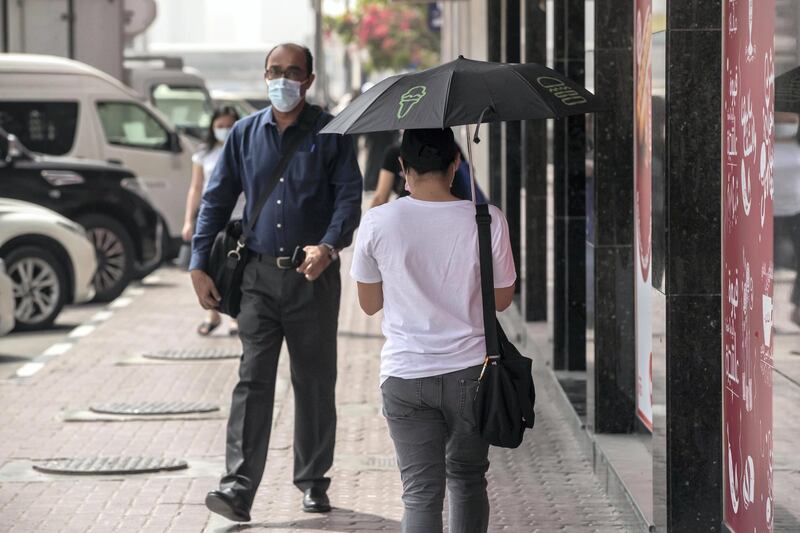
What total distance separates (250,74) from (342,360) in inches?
1479

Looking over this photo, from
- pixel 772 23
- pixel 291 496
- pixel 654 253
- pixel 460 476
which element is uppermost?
pixel 772 23

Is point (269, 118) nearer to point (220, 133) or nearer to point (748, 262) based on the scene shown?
point (748, 262)

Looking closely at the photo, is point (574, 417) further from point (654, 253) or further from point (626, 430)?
point (654, 253)

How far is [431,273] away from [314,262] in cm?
170

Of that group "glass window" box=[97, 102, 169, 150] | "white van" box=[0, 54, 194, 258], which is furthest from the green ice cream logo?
"glass window" box=[97, 102, 169, 150]

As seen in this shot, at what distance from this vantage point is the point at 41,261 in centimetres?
1367

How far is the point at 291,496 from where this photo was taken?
6973 millimetres

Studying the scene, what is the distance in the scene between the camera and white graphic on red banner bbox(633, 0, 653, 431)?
6727mm

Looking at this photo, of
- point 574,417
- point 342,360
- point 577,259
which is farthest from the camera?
point 342,360

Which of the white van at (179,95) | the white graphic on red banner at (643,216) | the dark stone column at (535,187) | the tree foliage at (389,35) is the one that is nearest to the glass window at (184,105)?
the white van at (179,95)

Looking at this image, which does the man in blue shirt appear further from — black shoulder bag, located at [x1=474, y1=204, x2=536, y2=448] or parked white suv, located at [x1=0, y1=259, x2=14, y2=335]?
parked white suv, located at [x1=0, y1=259, x2=14, y2=335]

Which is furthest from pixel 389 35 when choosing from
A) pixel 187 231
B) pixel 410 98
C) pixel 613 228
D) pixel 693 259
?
pixel 410 98

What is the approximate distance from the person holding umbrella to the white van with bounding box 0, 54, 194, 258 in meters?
13.1

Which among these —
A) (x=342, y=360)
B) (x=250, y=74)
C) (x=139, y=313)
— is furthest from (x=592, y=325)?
(x=250, y=74)
